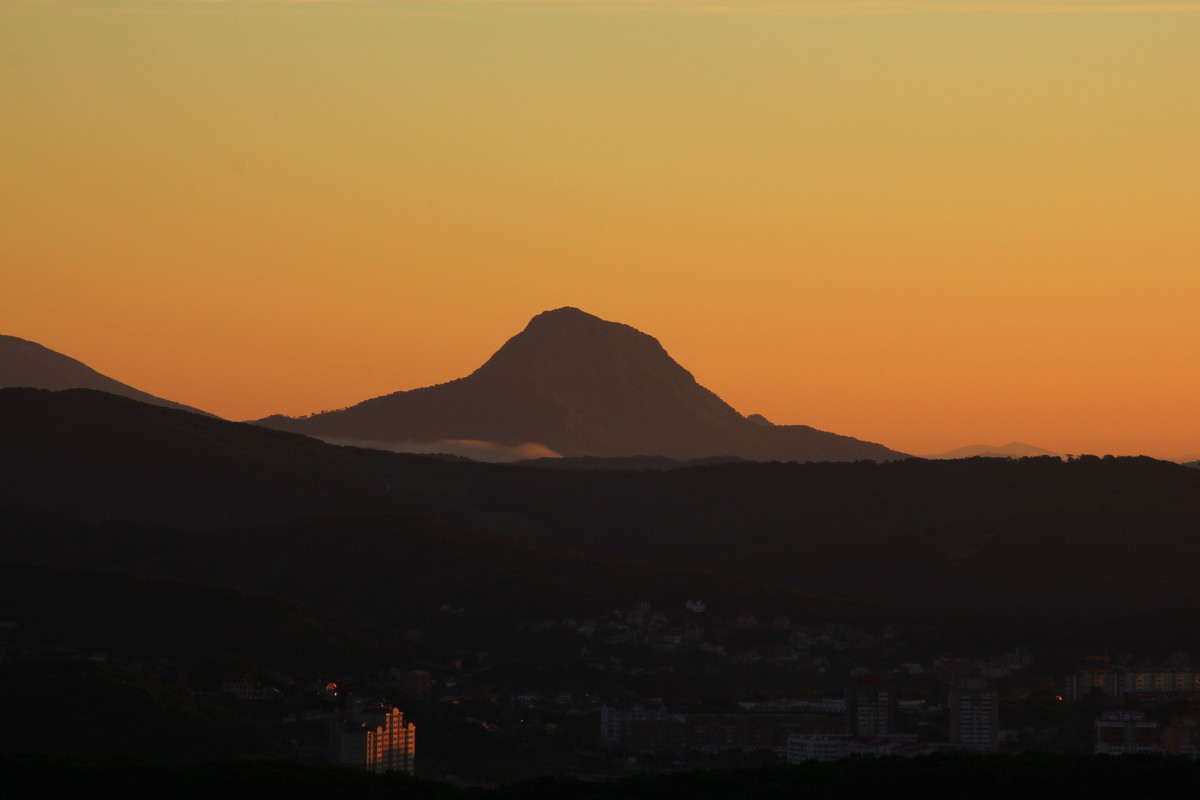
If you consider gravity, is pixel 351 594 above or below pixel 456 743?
above

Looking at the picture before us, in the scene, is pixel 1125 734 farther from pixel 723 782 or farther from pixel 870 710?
pixel 723 782

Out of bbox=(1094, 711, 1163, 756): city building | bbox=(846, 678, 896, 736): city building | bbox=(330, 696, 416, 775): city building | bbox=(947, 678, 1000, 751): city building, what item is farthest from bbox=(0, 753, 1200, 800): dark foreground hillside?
bbox=(846, 678, 896, 736): city building

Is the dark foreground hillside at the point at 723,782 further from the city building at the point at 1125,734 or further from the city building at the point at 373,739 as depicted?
the city building at the point at 1125,734

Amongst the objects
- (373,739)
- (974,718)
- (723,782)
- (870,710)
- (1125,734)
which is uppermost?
(870,710)

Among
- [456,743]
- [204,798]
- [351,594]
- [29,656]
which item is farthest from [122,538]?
[204,798]

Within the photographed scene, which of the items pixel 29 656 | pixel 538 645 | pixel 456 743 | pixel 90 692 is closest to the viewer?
pixel 90 692

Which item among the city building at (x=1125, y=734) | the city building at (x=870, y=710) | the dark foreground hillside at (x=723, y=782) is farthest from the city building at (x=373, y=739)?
the city building at (x=1125, y=734)

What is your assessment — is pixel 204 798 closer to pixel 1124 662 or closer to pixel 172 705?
pixel 172 705

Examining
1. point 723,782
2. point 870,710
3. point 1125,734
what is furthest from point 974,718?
point 723,782
